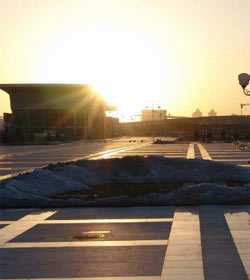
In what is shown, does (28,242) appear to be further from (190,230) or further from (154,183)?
(154,183)

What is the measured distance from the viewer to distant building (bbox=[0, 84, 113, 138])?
8294 centimetres

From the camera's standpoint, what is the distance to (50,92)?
8344 centimetres

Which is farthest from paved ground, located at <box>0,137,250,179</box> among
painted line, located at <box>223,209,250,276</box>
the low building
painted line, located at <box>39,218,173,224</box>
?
the low building

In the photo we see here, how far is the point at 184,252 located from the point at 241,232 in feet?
5.73

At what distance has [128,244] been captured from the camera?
283 inches

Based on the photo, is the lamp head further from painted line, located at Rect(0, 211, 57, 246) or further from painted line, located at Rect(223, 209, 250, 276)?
painted line, located at Rect(0, 211, 57, 246)

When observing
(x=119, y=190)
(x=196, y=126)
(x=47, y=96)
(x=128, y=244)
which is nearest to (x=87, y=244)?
(x=128, y=244)

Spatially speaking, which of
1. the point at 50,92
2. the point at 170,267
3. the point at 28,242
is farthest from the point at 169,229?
the point at 50,92

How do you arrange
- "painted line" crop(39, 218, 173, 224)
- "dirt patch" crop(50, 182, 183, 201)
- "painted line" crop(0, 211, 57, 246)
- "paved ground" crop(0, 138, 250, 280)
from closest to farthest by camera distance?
"paved ground" crop(0, 138, 250, 280) < "painted line" crop(0, 211, 57, 246) < "painted line" crop(39, 218, 173, 224) < "dirt patch" crop(50, 182, 183, 201)

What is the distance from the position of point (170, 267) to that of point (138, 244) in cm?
131

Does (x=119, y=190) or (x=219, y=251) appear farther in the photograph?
(x=119, y=190)

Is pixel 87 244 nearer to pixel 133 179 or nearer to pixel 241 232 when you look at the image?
pixel 241 232

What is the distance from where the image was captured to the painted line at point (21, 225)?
8027 millimetres

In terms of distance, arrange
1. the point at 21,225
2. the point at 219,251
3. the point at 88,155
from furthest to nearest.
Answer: the point at 88,155 → the point at 21,225 → the point at 219,251
